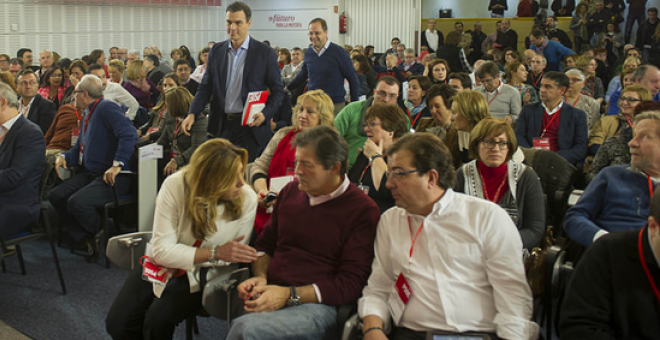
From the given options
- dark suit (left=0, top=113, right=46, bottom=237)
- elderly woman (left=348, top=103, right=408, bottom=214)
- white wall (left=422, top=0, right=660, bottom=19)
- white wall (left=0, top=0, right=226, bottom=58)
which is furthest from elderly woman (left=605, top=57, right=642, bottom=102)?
white wall (left=0, top=0, right=226, bottom=58)

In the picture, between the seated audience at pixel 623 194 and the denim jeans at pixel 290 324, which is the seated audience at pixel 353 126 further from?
the denim jeans at pixel 290 324

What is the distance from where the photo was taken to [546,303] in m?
2.50


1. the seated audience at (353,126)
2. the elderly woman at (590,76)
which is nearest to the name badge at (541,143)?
the seated audience at (353,126)

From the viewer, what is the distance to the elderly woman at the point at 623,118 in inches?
171

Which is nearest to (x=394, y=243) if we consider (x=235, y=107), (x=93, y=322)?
(x=93, y=322)

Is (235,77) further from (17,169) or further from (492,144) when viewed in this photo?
(492,144)

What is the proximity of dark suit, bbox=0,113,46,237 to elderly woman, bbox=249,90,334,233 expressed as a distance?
132cm

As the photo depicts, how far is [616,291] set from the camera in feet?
5.63

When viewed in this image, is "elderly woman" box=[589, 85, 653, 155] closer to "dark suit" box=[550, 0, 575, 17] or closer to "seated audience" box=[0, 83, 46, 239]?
"seated audience" box=[0, 83, 46, 239]

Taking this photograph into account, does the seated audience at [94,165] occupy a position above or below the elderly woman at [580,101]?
below

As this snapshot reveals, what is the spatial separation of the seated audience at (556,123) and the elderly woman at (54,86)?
4.84m

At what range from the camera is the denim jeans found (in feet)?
6.89

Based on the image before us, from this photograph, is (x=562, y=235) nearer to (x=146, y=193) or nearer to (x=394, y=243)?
(x=394, y=243)

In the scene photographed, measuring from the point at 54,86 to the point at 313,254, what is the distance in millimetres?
5623
